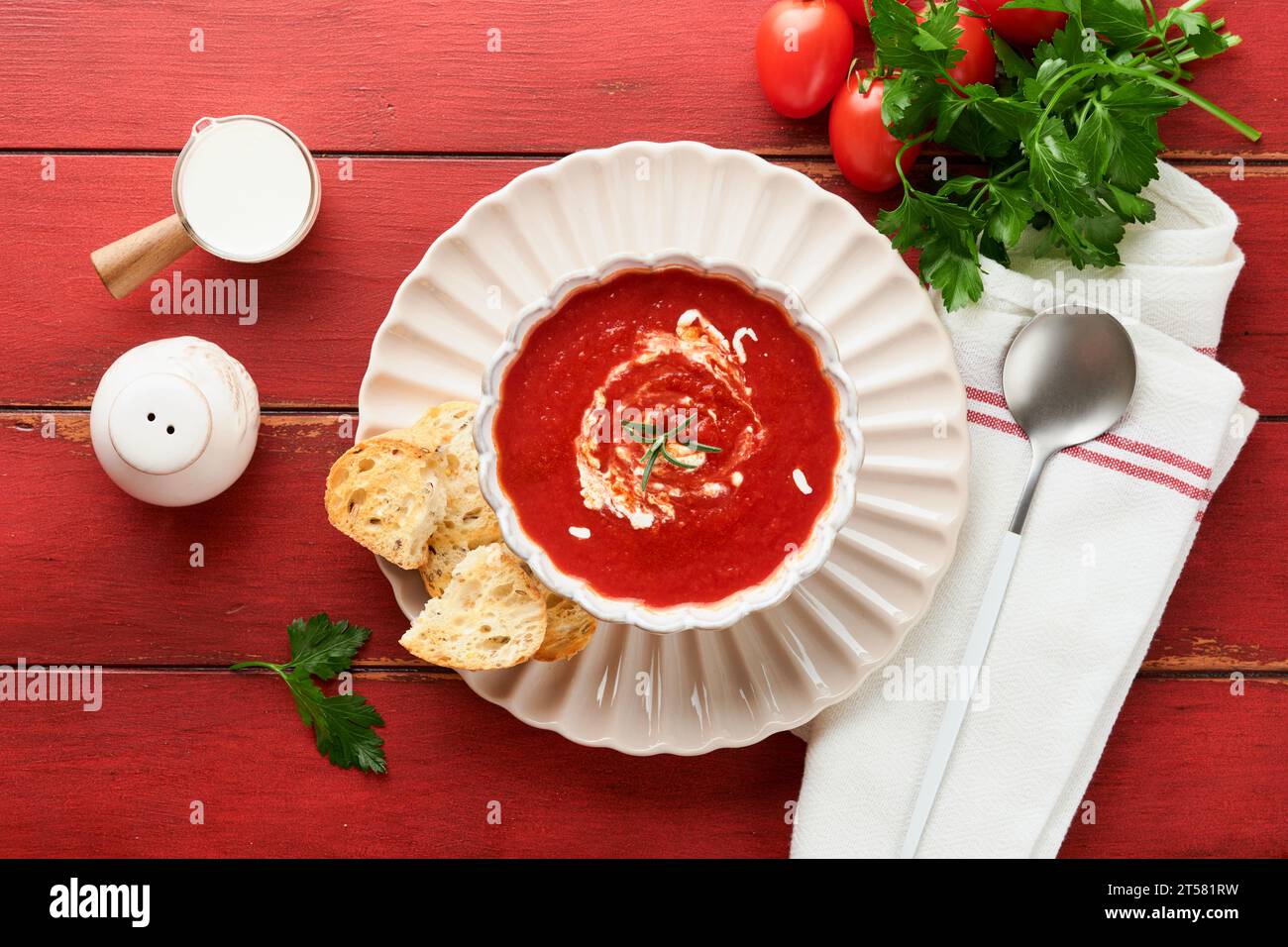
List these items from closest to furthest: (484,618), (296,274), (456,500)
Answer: (484,618)
(456,500)
(296,274)

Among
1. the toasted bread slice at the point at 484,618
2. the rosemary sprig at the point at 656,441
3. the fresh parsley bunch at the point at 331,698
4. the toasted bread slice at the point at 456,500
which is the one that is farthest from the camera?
the fresh parsley bunch at the point at 331,698

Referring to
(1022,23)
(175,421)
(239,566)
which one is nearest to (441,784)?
(239,566)

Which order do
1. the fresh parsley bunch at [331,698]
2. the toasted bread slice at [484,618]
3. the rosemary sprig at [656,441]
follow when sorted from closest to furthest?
the rosemary sprig at [656,441] → the toasted bread slice at [484,618] → the fresh parsley bunch at [331,698]

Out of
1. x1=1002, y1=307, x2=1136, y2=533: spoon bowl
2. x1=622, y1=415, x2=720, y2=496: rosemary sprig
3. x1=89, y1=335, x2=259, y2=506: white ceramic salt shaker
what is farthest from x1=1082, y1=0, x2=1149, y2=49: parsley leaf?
x1=89, y1=335, x2=259, y2=506: white ceramic salt shaker

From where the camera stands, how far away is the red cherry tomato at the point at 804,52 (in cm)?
243

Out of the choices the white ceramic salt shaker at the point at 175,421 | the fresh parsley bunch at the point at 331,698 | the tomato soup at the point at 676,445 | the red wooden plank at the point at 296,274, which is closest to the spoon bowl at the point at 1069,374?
the red wooden plank at the point at 296,274

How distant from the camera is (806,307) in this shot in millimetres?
2422

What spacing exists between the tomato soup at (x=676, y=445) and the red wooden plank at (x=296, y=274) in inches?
25.5

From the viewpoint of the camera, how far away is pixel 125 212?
2623mm

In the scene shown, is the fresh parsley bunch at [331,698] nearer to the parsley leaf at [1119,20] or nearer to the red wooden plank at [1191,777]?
the red wooden plank at [1191,777]

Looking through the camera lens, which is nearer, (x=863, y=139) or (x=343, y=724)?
(x=863, y=139)

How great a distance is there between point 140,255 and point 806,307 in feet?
5.27

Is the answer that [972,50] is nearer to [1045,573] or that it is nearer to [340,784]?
[1045,573]

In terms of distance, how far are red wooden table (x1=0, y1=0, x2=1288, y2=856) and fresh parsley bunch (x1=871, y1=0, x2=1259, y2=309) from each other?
0.98 feet
